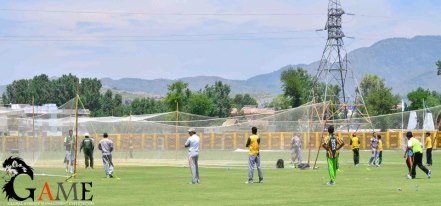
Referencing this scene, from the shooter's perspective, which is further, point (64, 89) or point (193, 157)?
point (64, 89)

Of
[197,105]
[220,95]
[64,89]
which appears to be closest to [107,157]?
[197,105]

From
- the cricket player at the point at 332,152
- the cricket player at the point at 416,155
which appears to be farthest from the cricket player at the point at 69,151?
the cricket player at the point at 416,155

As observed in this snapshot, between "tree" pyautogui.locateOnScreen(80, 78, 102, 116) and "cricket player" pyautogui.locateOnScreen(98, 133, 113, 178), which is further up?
"tree" pyautogui.locateOnScreen(80, 78, 102, 116)

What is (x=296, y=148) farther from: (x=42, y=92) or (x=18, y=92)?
(x=18, y=92)

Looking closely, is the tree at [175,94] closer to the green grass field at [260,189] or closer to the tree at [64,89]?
the tree at [64,89]

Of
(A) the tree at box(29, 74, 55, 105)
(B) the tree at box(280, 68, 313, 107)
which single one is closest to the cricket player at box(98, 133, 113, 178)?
(B) the tree at box(280, 68, 313, 107)

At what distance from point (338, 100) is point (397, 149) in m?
33.8

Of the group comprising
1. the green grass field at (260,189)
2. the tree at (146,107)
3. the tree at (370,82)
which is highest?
the tree at (370,82)

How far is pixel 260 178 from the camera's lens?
35.3 metres

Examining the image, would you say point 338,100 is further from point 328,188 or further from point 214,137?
point 328,188

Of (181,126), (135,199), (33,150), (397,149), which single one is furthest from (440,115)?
(135,199)

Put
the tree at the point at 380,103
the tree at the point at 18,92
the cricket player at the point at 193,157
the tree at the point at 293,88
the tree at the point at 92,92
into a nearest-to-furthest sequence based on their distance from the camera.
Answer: the cricket player at the point at 193,157 → the tree at the point at 293,88 → the tree at the point at 380,103 → the tree at the point at 92,92 → the tree at the point at 18,92

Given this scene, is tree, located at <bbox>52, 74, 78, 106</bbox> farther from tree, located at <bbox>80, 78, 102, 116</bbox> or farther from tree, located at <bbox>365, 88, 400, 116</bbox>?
tree, located at <bbox>365, 88, 400, 116</bbox>

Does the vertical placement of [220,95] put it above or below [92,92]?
below
